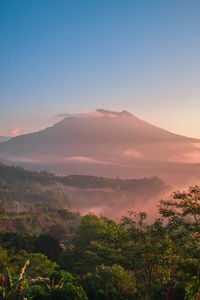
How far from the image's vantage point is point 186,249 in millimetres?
12164

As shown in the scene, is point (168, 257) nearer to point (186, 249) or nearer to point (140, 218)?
point (186, 249)

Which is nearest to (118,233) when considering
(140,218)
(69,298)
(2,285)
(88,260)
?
(140,218)

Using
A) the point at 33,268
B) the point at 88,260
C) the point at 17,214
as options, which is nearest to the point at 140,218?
the point at 33,268

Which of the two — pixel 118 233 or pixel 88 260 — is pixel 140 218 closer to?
pixel 118 233

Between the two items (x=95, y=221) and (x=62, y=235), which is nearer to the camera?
(x=95, y=221)

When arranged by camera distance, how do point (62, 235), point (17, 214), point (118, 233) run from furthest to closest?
point (17, 214) < point (62, 235) < point (118, 233)

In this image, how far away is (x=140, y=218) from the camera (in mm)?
13125

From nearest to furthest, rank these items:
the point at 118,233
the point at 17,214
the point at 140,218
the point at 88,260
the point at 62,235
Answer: the point at 140,218 < the point at 118,233 < the point at 88,260 < the point at 62,235 < the point at 17,214

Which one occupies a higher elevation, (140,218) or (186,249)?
(140,218)

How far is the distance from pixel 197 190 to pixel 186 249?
10.4 feet

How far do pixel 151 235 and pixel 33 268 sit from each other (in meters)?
15.8

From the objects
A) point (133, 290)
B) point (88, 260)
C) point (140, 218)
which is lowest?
point (88, 260)

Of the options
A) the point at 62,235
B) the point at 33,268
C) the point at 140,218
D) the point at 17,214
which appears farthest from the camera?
the point at 17,214

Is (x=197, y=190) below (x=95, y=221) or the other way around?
the other way around
